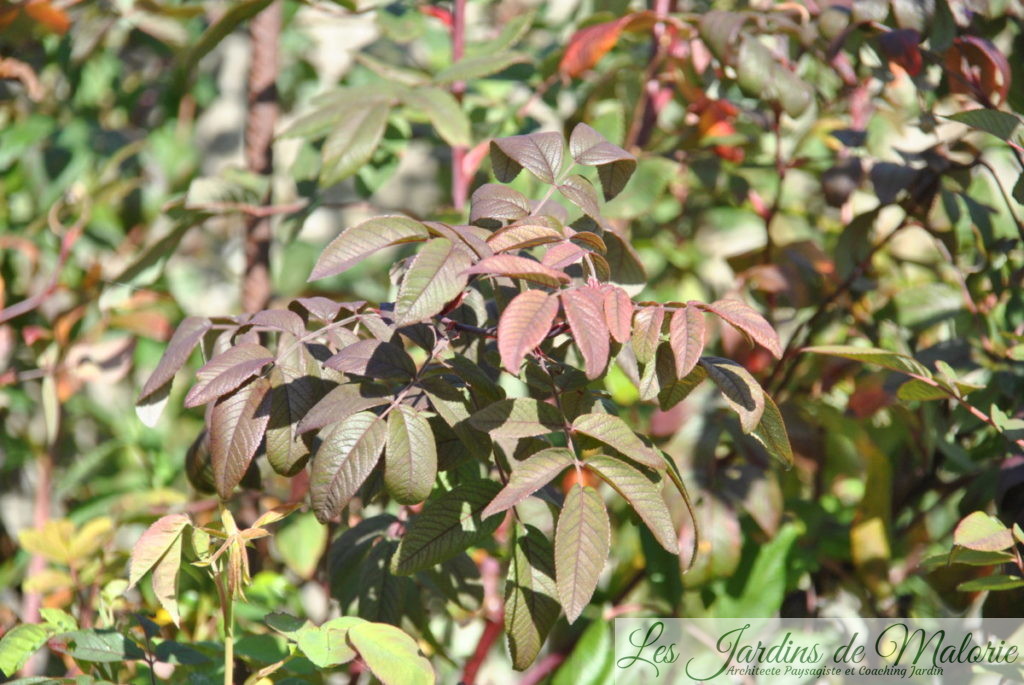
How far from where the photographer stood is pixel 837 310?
1.33 m

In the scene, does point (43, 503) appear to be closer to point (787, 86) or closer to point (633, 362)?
point (633, 362)

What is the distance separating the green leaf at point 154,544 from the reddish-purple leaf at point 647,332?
38 centimetres

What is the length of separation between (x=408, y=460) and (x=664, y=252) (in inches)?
35.5

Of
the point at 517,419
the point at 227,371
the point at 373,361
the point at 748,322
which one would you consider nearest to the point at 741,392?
the point at 748,322

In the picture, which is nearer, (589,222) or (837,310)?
(589,222)

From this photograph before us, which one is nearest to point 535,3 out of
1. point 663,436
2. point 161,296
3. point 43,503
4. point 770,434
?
point 161,296

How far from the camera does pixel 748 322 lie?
719 mm

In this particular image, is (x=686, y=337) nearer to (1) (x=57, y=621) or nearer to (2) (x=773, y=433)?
(2) (x=773, y=433)

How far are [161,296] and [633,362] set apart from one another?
1003 millimetres

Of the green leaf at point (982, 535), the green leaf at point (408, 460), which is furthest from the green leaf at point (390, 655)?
the green leaf at point (982, 535)

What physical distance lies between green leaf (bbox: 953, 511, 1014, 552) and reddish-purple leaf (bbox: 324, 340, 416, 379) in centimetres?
46

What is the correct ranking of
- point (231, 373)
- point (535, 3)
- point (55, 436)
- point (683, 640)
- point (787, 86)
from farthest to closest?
point (535, 3) < point (55, 436) < point (683, 640) < point (787, 86) < point (231, 373)

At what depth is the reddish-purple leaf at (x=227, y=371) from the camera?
71cm

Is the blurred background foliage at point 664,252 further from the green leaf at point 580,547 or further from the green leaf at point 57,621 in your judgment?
the green leaf at point 580,547
